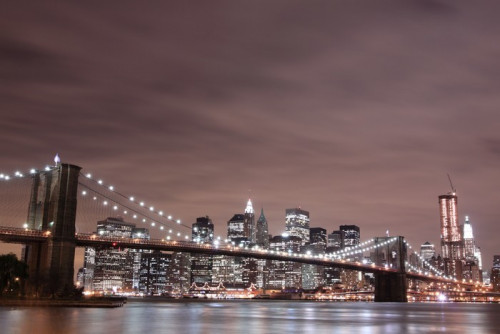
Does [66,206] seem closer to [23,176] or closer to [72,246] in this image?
[72,246]

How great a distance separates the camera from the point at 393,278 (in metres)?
119

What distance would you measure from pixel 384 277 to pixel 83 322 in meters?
93.8

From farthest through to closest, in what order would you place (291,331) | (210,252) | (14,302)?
(210,252)
(14,302)
(291,331)

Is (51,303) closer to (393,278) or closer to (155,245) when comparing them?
(155,245)

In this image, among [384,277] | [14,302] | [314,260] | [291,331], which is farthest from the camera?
[384,277]

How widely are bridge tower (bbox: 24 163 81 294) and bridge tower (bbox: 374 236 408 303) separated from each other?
234 feet

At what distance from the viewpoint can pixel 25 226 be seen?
70.3m

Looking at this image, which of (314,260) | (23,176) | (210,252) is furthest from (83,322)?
(314,260)

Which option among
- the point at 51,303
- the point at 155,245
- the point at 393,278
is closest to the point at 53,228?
the point at 51,303

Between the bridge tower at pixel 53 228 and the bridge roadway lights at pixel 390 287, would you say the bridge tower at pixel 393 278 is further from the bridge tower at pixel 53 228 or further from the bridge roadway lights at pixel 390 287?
the bridge tower at pixel 53 228

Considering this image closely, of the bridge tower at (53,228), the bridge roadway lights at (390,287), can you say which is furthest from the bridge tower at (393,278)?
the bridge tower at (53,228)

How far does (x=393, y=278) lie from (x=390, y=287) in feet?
7.18

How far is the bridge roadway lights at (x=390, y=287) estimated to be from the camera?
4604 inches

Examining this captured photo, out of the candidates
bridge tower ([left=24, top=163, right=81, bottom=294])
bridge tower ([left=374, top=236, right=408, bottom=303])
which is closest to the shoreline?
bridge tower ([left=24, top=163, right=81, bottom=294])
